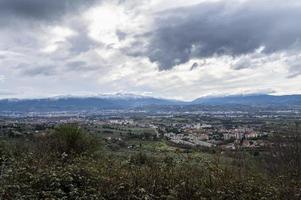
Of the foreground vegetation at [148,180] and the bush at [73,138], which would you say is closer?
the foreground vegetation at [148,180]

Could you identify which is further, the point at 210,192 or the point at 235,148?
the point at 235,148

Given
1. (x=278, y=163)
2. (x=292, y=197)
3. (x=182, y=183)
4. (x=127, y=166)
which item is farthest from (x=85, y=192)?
(x=278, y=163)

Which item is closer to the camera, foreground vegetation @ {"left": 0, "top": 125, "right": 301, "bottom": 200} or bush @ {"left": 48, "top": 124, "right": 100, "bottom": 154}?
foreground vegetation @ {"left": 0, "top": 125, "right": 301, "bottom": 200}

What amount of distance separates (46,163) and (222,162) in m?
4.49

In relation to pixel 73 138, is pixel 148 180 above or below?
below

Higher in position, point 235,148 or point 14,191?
point 235,148

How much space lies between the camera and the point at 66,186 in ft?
30.3

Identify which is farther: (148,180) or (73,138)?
(73,138)

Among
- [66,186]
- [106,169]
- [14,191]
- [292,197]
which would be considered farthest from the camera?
[106,169]

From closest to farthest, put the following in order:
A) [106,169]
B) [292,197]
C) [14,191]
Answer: [292,197]
[14,191]
[106,169]

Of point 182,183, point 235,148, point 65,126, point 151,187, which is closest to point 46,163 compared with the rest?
point 151,187

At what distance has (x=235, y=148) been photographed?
10.0 meters

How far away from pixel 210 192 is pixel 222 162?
1.59 meters

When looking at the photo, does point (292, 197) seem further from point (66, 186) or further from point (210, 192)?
point (66, 186)
